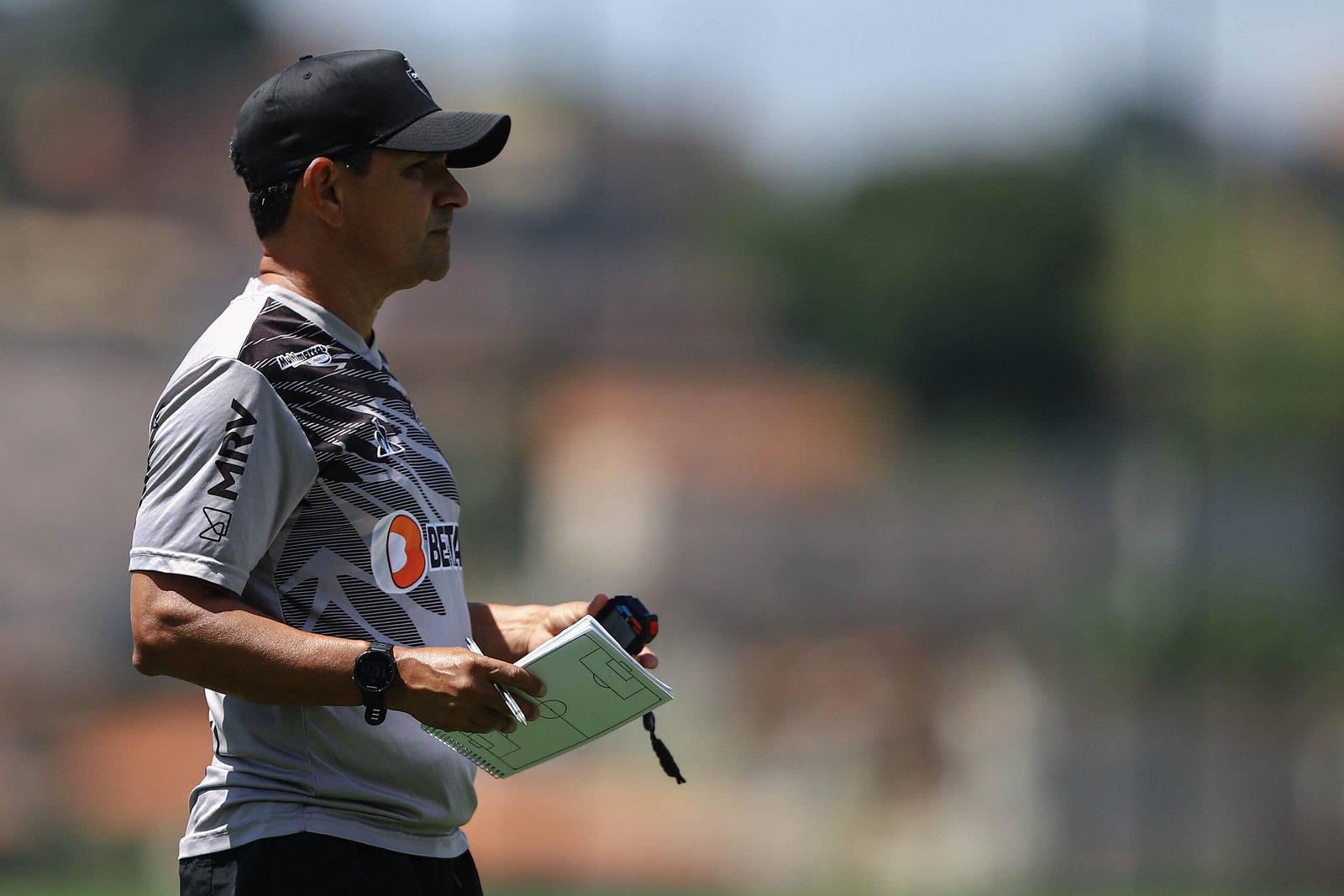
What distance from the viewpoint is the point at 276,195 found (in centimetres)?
282

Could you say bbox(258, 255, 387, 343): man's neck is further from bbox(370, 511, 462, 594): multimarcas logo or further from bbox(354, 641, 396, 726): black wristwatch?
bbox(354, 641, 396, 726): black wristwatch

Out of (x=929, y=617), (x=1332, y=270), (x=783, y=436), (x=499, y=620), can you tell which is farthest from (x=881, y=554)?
(x=1332, y=270)

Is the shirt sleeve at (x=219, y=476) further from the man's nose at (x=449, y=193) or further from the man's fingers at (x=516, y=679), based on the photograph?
the man's nose at (x=449, y=193)

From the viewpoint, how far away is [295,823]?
259cm

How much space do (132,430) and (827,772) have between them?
1161cm

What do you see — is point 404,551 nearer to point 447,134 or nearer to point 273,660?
point 273,660

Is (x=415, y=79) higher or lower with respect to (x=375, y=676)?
higher

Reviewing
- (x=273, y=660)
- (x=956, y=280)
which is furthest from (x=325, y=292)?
(x=956, y=280)

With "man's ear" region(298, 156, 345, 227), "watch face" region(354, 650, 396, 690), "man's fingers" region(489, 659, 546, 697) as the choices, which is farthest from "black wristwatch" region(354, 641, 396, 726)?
"man's ear" region(298, 156, 345, 227)

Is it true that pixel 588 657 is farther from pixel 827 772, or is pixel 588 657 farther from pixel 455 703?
pixel 827 772

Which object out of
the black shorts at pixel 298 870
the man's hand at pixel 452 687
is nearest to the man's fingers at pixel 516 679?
the man's hand at pixel 452 687

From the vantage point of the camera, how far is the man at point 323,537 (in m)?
2.46

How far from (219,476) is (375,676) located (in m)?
0.37

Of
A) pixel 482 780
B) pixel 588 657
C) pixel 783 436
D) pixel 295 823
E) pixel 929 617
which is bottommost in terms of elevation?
pixel 783 436
